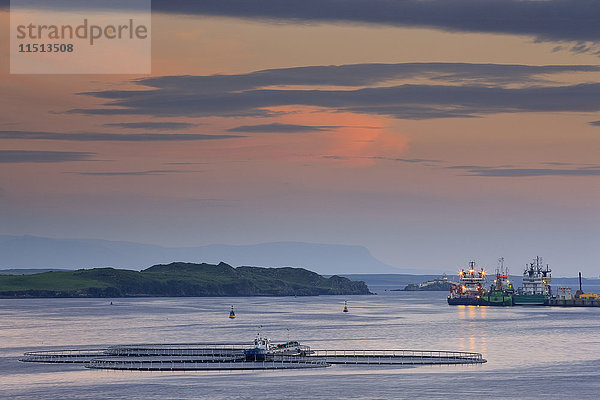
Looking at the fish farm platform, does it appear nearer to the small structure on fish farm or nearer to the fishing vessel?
the small structure on fish farm

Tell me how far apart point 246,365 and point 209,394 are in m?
29.5

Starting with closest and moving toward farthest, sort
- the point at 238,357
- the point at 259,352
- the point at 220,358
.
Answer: the point at 259,352 < the point at 220,358 < the point at 238,357

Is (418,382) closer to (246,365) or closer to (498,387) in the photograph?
(498,387)

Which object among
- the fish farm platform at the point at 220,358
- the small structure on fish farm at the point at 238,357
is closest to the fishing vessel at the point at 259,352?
the small structure on fish farm at the point at 238,357

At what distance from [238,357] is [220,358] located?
311 cm

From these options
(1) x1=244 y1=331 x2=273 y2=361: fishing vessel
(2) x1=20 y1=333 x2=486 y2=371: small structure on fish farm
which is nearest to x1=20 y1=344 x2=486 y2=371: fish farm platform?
(2) x1=20 y1=333 x2=486 y2=371: small structure on fish farm

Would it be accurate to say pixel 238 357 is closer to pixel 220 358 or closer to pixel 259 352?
pixel 220 358

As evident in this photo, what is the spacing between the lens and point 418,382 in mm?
123312

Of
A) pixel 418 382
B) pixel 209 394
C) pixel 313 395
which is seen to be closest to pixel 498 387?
pixel 418 382

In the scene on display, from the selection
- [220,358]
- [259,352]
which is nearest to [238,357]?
[220,358]

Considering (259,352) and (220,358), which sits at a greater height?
(259,352)

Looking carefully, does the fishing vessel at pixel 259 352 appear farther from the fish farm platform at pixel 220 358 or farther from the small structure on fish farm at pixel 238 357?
the fish farm platform at pixel 220 358

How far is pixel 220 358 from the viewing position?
497 feet

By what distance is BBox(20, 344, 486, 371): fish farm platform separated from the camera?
14238 cm
